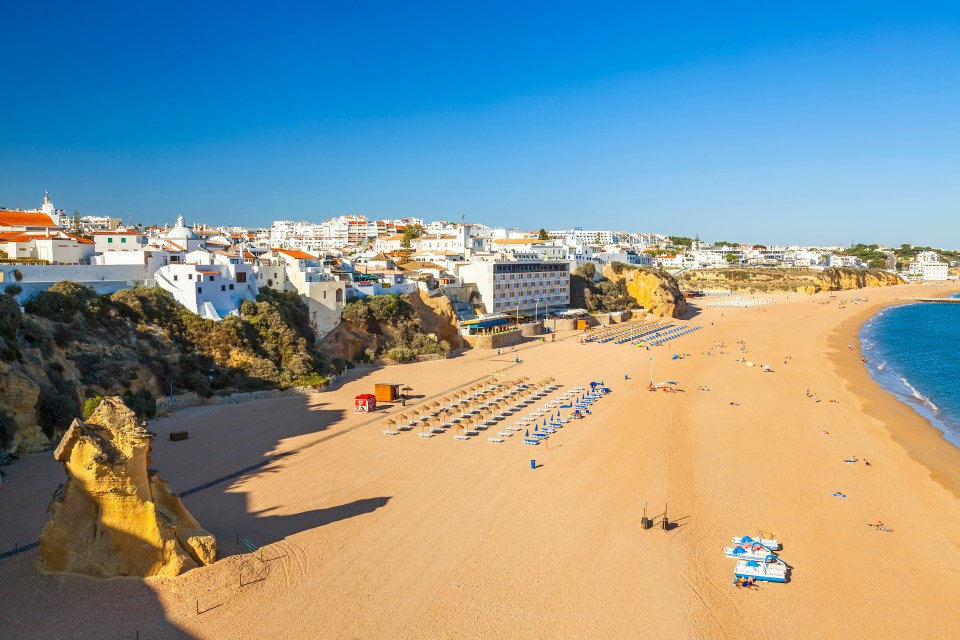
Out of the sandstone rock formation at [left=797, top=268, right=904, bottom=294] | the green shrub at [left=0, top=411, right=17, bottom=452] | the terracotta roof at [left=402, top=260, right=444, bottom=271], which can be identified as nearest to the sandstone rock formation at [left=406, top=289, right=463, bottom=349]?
the terracotta roof at [left=402, top=260, right=444, bottom=271]

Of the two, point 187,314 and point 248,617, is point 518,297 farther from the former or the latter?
point 248,617

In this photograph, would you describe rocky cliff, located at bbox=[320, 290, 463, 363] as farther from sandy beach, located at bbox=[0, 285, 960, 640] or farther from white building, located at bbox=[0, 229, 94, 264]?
white building, located at bbox=[0, 229, 94, 264]

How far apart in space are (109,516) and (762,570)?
47.2ft

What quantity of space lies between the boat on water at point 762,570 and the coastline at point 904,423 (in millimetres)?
9968

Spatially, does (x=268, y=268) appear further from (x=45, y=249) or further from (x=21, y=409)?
(x=21, y=409)

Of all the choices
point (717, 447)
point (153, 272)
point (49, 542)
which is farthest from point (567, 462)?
point (153, 272)

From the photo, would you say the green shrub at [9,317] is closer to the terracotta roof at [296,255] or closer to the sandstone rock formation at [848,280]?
the terracotta roof at [296,255]

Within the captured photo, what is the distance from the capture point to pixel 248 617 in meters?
12.2

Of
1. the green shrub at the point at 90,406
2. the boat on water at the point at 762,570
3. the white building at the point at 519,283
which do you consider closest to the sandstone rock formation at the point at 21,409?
the green shrub at the point at 90,406

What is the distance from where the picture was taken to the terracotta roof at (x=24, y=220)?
4025 cm

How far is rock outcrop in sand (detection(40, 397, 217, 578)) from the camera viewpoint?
12.5m

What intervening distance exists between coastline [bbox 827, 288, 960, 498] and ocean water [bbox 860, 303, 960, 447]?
54 cm

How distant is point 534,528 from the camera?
54.2ft

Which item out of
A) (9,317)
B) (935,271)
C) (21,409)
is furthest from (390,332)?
(935,271)
